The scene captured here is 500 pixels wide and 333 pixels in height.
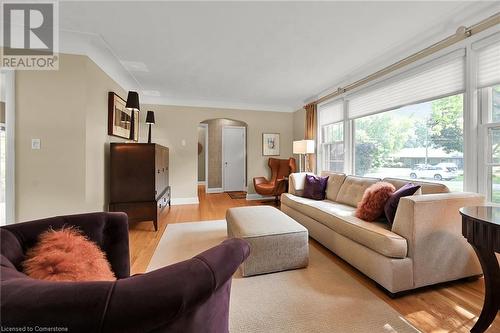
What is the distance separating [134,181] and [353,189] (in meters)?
3.07

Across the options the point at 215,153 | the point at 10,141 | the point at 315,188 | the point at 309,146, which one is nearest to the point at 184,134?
the point at 215,153

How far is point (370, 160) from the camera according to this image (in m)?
3.46

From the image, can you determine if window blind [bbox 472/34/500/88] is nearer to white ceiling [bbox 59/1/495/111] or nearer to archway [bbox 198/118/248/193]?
white ceiling [bbox 59/1/495/111]

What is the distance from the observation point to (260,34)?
238 centimetres

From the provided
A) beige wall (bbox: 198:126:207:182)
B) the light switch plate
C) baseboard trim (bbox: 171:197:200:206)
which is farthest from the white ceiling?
beige wall (bbox: 198:126:207:182)

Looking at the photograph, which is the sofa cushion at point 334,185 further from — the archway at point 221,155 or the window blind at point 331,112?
the archway at point 221,155

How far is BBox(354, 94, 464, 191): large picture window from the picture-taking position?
232cm

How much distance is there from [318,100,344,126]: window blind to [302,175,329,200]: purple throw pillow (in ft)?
4.21

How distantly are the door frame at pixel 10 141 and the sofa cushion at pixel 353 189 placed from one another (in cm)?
390

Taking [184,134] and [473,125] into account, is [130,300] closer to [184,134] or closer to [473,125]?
[473,125]

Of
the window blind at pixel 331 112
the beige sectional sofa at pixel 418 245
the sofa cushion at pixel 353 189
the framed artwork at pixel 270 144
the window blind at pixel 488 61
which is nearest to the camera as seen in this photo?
the beige sectional sofa at pixel 418 245

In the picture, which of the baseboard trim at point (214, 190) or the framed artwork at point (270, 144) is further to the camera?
the baseboard trim at point (214, 190)

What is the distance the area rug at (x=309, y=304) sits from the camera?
1.39m

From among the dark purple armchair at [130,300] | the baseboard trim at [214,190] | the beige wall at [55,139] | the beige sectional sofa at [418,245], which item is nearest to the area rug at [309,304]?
the beige sectional sofa at [418,245]
